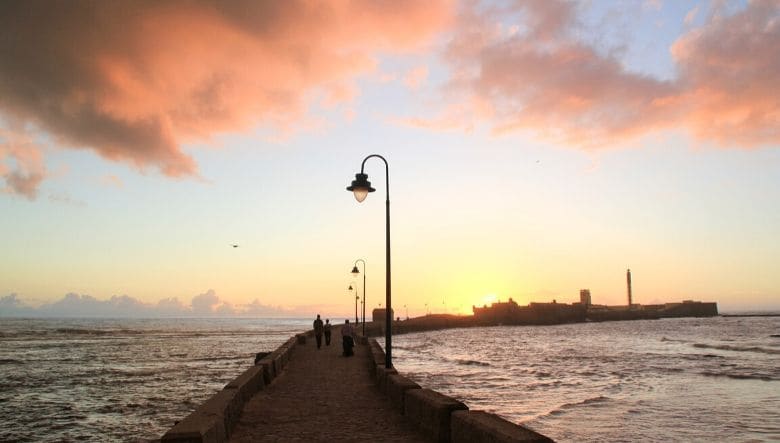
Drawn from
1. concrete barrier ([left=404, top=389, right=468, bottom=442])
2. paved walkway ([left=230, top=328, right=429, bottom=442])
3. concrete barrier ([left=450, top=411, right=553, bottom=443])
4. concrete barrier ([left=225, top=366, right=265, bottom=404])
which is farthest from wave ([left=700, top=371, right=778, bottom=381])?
concrete barrier ([left=450, top=411, right=553, bottom=443])

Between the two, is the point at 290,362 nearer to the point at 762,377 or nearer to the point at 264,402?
the point at 264,402

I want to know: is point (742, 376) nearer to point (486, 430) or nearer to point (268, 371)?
point (268, 371)

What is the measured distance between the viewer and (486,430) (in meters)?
6.72

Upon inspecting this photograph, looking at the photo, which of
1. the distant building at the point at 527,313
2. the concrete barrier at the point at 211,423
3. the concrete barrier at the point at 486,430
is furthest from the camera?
the distant building at the point at 527,313

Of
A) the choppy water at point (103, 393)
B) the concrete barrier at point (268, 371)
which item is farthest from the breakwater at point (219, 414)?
the choppy water at point (103, 393)

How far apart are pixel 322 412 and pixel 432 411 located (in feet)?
11.8

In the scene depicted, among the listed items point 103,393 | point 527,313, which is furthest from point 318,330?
point 527,313

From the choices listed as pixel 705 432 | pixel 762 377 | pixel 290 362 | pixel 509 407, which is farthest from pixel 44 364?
pixel 762 377

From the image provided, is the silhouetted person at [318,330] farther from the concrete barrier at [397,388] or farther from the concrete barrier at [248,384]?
the concrete barrier at [397,388]

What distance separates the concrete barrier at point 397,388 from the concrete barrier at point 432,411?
1.86 ft

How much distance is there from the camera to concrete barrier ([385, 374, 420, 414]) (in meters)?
11.2

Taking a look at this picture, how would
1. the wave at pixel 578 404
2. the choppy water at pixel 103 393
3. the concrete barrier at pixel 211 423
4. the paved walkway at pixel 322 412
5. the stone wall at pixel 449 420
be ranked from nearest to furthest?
the stone wall at pixel 449 420 < the concrete barrier at pixel 211 423 < the paved walkway at pixel 322 412 < the choppy water at pixel 103 393 < the wave at pixel 578 404

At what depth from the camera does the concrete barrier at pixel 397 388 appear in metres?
11.2

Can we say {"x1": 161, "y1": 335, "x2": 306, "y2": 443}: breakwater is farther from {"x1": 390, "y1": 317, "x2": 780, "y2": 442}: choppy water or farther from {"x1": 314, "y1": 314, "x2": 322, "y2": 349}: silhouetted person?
{"x1": 314, "y1": 314, "x2": 322, "y2": 349}: silhouetted person
